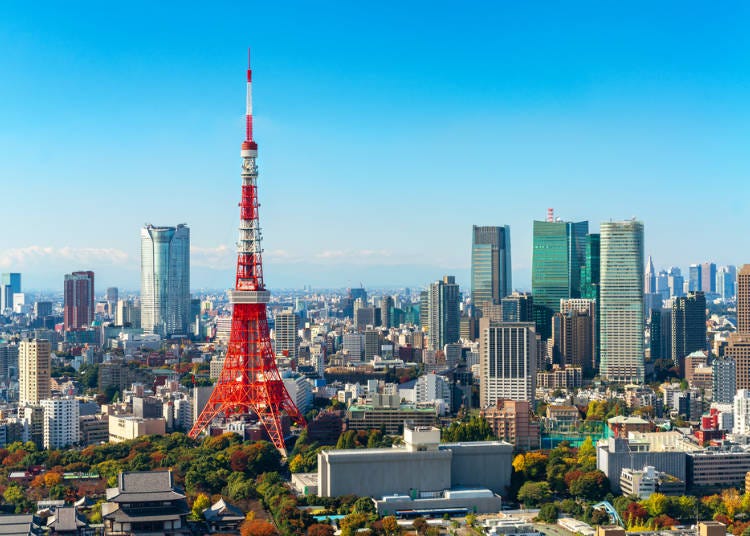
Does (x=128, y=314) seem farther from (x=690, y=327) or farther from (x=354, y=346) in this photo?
(x=690, y=327)

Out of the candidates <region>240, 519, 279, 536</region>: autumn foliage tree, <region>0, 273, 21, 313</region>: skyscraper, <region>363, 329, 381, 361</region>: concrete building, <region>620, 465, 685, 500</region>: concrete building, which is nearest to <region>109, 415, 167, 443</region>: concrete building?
<region>240, 519, 279, 536</region>: autumn foliage tree

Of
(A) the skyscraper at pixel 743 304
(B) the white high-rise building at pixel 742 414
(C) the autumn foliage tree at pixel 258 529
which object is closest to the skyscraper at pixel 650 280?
(A) the skyscraper at pixel 743 304

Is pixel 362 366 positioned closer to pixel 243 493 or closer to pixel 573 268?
pixel 573 268

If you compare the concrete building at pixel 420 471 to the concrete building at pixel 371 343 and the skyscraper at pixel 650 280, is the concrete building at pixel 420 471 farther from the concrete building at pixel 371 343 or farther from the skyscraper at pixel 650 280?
the skyscraper at pixel 650 280

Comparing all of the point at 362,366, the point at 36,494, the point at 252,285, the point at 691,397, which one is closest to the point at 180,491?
the point at 36,494

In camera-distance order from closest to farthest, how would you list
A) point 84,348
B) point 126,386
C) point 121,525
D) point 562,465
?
point 121,525 < point 562,465 < point 126,386 < point 84,348
